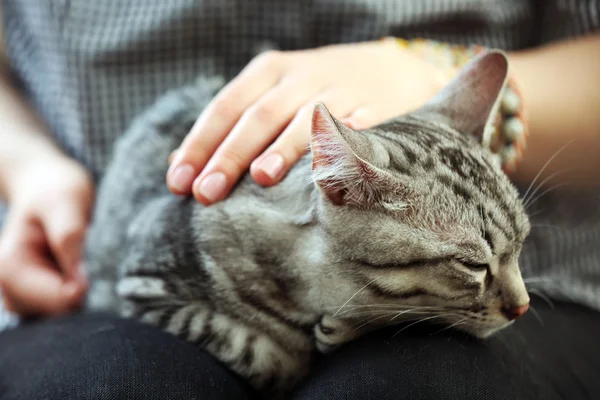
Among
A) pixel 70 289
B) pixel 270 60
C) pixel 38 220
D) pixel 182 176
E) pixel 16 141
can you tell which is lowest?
pixel 70 289

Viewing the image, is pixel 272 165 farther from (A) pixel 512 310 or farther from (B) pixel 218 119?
(A) pixel 512 310

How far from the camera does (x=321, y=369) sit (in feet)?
2.57

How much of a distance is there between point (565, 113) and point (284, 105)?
0.64 meters

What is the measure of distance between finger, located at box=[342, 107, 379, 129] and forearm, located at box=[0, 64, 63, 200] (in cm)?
77

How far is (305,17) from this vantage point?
4.03ft

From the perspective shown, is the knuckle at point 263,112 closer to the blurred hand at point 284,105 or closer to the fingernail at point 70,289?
the blurred hand at point 284,105

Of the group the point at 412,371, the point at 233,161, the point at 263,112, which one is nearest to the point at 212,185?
the point at 233,161

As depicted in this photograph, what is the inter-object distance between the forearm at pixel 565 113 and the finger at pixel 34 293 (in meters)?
1.05

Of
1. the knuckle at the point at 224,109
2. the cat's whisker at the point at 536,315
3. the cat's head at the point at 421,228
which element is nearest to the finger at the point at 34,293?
the knuckle at the point at 224,109

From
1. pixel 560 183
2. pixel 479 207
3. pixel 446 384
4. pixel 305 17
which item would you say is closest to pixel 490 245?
pixel 479 207

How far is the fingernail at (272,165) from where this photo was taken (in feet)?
2.69

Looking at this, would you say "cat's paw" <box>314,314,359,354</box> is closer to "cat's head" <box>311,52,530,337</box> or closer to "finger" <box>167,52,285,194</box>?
"cat's head" <box>311,52,530,337</box>

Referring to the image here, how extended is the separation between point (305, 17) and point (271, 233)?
64cm

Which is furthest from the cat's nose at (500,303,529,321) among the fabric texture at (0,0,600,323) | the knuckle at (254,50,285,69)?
the knuckle at (254,50,285,69)
